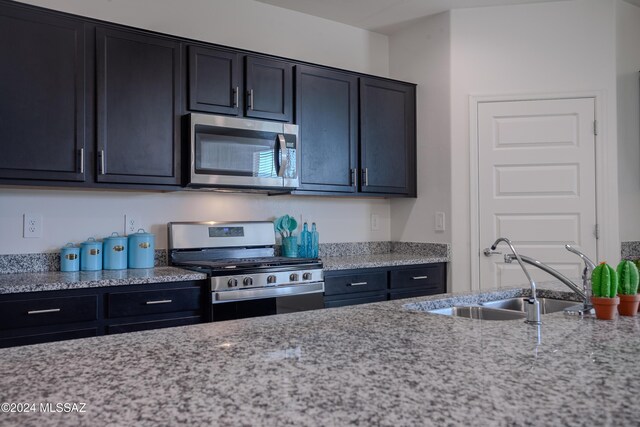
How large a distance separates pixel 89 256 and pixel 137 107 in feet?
2.76

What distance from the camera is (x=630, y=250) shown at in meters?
3.84

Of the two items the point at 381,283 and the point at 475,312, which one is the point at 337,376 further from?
the point at 381,283

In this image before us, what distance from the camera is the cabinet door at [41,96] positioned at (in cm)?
251

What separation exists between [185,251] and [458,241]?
1.94m

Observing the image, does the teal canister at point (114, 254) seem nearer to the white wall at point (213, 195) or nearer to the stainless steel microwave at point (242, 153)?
the white wall at point (213, 195)

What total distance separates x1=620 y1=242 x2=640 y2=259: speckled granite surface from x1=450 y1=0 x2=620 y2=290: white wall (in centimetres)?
17

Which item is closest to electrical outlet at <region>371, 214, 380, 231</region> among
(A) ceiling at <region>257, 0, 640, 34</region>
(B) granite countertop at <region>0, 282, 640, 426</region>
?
(A) ceiling at <region>257, 0, 640, 34</region>

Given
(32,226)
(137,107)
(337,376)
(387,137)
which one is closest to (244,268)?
(137,107)

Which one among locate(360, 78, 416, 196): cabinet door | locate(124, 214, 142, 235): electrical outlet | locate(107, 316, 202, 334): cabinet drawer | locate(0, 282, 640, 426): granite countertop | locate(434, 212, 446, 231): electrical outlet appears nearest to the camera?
locate(0, 282, 640, 426): granite countertop

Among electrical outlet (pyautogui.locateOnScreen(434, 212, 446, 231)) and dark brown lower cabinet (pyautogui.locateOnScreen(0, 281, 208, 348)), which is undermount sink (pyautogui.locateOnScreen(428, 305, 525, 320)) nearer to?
dark brown lower cabinet (pyautogui.locateOnScreen(0, 281, 208, 348))

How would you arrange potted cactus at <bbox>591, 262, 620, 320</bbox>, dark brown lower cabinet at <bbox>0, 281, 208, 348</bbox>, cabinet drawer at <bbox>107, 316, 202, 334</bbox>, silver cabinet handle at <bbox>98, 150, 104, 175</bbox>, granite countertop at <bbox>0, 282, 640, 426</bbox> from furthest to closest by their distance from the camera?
silver cabinet handle at <bbox>98, 150, 104, 175</bbox> < cabinet drawer at <bbox>107, 316, 202, 334</bbox> < dark brown lower cabinet at <bbox>0, 281, 208, 348</bbox> < potted cactus at <bbox>591, 262, 620, 320</bbox> < granite countertop at <bbox>0, 282, 640, 426</bbox>

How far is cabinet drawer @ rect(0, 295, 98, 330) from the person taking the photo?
224 centimetres

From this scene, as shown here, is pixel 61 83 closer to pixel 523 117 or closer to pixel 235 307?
pixel 235 307

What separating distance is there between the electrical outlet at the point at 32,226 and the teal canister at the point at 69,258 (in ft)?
0.55
